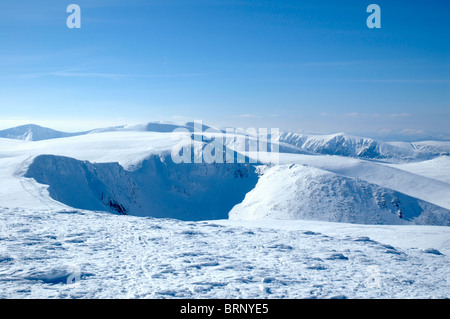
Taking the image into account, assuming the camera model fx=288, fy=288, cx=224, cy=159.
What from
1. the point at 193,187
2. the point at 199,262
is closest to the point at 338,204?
the point at 193,187

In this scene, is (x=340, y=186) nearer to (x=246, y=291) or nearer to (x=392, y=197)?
(x=392, y=197)

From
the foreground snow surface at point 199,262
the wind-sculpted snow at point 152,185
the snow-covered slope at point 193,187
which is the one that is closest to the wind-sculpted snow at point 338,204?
the snow-covered slope at point 193,187

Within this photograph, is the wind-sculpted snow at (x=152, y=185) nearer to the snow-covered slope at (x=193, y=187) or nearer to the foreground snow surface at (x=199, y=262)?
the snow-covered slope at (x=193, y=187)

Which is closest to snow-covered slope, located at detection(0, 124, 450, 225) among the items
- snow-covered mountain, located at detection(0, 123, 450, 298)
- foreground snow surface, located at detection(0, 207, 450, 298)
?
snow-covered mountain, located at detection(0, 123, 450, 298)

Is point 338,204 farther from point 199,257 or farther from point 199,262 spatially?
point 199,262

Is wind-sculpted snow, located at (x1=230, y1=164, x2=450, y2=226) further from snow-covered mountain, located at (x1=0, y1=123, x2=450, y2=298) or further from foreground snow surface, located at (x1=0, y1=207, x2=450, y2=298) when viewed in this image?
foreground snow surface, located at (x1=0, y1=207, x2=450, y2=298)
